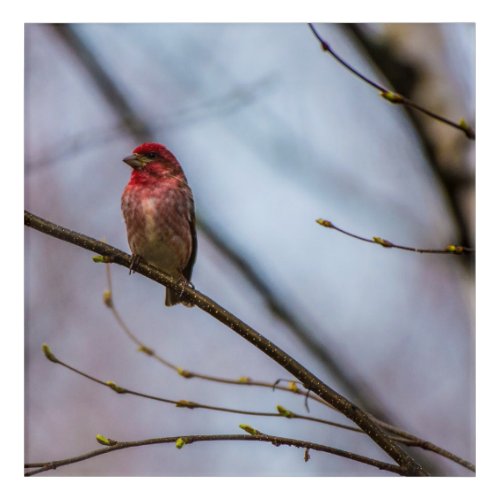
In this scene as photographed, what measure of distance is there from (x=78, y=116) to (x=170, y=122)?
440 millimetres

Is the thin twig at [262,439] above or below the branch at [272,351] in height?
below

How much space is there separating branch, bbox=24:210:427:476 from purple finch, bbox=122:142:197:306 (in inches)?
15.9

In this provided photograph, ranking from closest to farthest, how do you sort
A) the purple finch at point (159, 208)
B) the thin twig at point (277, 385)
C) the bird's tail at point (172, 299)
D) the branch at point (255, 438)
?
1. the branch at point (255, 438)
2. the thin twig at point (277, 385)
3. the bird's tail at point (172, 299)
4. the purple finch at point (159, 208)

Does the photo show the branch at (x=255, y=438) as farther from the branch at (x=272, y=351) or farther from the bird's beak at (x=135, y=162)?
the bird's beak at (x=135, y=162)

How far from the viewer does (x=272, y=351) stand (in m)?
2.51

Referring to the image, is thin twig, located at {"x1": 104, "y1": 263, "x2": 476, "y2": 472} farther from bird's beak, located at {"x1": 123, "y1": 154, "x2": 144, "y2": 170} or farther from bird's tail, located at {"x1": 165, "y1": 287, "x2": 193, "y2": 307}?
bird's beak, located at {"x1": 123, "y1": 154, "x2": 144, "y2": 170}

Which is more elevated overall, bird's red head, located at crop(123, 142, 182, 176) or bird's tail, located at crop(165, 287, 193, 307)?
bird's red head, located at crop(123, 142, 182, 176)

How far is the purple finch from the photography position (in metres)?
3.22

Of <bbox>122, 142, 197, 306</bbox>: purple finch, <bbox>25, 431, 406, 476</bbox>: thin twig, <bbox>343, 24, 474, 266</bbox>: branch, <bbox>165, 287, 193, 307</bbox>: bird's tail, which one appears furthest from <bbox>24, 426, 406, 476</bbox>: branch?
<bbox>343, 24, 474, 266</bbox>: branch

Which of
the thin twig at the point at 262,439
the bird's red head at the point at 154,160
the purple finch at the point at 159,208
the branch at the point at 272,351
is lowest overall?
the thin twig at the point at 262,439

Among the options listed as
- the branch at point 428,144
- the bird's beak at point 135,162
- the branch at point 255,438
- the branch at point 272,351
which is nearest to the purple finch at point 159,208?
the bird's beak at point 135,162

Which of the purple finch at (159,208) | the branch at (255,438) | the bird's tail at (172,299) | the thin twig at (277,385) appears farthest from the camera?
the purple finch at (159,208)

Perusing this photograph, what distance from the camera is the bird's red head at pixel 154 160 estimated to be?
3225 mm
